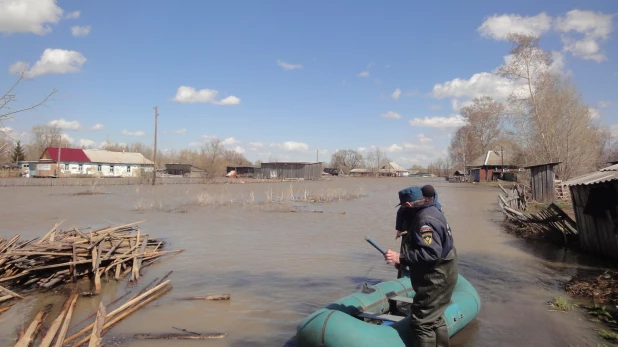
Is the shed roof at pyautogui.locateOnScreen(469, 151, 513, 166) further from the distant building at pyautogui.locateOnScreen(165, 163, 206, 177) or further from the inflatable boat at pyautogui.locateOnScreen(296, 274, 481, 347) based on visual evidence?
the inflatable boat at pyautogui.locateOnScreen(296, 274, 481, 347)

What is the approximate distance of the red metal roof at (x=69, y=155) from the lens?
182 ft

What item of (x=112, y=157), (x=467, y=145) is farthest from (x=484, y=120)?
(x=112, y=157)

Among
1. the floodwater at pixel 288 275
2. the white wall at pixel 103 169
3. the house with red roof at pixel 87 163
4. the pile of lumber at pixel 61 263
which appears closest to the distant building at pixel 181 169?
the house with red roof at pixel 87 163

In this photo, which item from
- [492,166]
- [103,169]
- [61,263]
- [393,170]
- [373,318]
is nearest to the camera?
[373,318]

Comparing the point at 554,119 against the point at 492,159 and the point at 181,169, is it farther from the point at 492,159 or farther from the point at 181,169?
the point at 181,169

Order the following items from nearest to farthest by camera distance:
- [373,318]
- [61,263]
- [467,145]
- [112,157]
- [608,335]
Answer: [373,318] → [608,335] → [61,263] → [112,157] → [467,145]

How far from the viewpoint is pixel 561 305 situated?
6.80 meters

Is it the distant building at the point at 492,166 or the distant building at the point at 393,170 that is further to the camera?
the distant building at the point at 393,170

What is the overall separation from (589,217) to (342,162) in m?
125

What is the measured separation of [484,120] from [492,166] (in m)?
8.57

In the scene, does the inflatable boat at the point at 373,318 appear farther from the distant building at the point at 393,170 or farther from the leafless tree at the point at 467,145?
the distant building at the point at 393,170

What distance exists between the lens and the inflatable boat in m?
4.27

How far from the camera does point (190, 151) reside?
105 m

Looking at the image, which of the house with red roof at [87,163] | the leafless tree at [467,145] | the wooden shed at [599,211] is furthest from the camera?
the leafless tree at [467,145]
